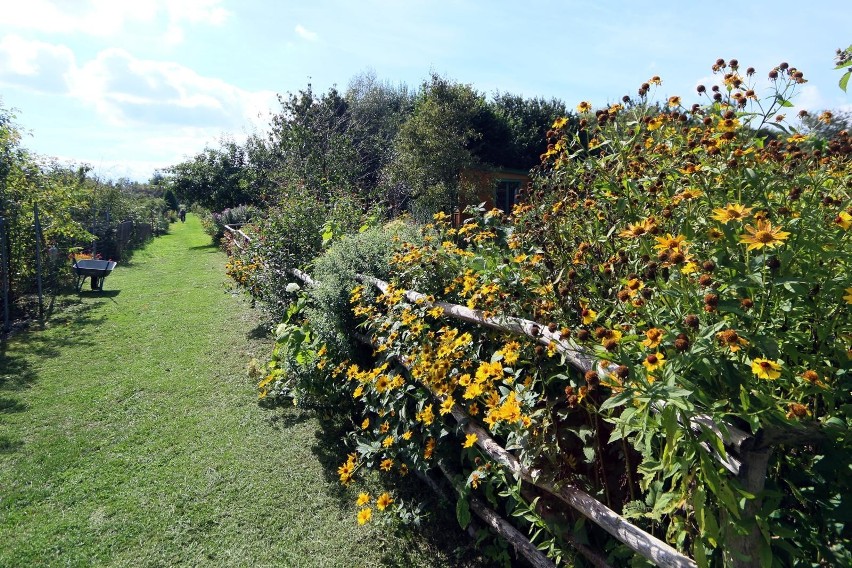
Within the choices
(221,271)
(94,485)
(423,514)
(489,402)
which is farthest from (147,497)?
(221,271)

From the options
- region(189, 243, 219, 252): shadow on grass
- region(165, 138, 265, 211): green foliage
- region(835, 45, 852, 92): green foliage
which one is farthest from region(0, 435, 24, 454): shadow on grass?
region(165, 138, 265, 211): green foliage

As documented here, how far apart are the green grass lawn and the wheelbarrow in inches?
137

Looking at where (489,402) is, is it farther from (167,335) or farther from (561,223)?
(167,335)

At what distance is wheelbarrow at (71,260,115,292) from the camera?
10141 millimetres

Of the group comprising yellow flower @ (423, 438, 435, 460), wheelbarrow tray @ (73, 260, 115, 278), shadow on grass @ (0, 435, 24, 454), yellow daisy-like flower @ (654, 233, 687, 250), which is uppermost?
yellow daisy-like flower @ (654, 233, 687, 250)

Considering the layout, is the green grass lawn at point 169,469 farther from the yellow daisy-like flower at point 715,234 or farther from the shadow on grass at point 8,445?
the yellow daisy-like flower at point 715,234

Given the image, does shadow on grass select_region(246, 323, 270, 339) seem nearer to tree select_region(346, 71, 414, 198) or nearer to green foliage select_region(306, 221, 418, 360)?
green foliage select_region(306, 221, 418, 360)

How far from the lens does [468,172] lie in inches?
721

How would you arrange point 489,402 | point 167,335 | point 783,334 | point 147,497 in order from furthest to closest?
1. point 167,335
2. point 147,497
3. point 489,402
4. point 783,334

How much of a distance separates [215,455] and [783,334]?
3769mm

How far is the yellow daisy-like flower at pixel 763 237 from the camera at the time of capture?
114cm

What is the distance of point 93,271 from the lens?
10148 mm

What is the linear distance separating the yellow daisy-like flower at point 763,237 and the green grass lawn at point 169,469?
2165mm

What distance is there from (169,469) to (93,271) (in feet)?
26.4
